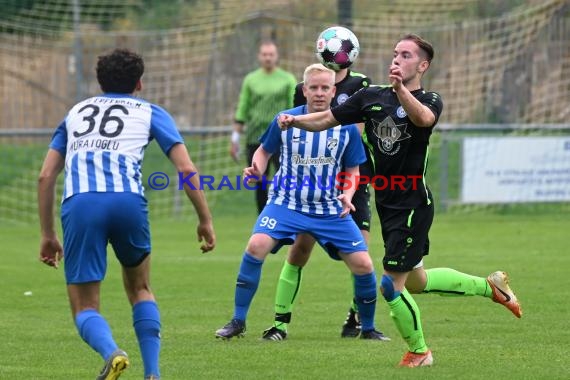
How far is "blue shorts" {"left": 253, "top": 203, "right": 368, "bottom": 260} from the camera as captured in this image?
25.8ft

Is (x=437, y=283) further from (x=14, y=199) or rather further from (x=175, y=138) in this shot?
(x=14, y=199)

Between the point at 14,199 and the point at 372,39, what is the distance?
6.34 m

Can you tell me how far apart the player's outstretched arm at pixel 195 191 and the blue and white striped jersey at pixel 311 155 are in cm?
205

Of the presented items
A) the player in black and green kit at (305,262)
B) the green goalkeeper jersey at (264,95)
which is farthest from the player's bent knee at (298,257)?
the green goalkeeper jersey at (264,95)

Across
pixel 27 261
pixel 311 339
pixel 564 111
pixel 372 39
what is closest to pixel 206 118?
pixel 372 39

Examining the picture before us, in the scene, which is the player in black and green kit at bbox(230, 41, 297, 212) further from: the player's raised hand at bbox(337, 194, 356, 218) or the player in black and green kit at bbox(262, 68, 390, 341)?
the player's raised hand at bbox(337, 194, 356, 218)

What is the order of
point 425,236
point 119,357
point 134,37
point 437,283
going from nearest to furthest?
point 119,357 < point 425,236 < point 437,283 < point 134,37

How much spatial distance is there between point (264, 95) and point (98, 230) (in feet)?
28.3

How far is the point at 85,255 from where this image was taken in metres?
5.80

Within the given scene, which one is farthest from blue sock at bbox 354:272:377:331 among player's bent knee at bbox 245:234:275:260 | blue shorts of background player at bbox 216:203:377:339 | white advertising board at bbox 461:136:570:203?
white advertising board at bbox 461:136:570:203

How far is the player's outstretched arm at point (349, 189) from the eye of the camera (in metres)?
7.69

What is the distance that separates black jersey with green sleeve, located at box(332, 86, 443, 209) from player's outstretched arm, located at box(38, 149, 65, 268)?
1.78 meters

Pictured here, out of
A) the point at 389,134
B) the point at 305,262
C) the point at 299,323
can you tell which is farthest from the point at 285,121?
the point at 299,323

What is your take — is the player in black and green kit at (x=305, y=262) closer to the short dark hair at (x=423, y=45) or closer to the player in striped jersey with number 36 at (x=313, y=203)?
the player in striped jersey with number 36 at (x=313, y=203)
